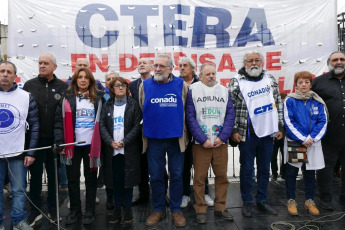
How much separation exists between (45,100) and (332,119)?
3588 mm

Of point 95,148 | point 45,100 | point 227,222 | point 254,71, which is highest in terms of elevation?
point 254,71

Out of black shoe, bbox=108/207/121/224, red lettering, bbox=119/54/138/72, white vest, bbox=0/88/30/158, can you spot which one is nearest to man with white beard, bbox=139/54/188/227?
black shoe, bbox=108/207/121/224

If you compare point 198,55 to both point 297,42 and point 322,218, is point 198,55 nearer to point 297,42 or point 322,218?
point 297,42

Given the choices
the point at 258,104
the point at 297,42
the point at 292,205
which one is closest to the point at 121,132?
the point at 258,104

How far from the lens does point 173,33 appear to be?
551 cm

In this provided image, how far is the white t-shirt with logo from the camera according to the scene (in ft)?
10.6

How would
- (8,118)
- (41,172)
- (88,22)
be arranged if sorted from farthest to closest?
(88,22) → (41,172) → (8,118)

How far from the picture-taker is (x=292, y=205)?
356cm

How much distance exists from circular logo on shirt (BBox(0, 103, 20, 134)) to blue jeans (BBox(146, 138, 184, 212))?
142 cm

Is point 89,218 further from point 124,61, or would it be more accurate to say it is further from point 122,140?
point 124,61

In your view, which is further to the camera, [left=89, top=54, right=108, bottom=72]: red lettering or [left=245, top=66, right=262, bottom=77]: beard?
[left=89, top=54, right=108, bottom=72]: red lettering

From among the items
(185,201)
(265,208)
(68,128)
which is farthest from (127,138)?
(265,208)

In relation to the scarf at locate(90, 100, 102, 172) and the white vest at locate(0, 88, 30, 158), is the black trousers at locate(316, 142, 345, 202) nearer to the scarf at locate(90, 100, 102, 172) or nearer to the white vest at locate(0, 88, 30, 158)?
the scarf at locate(90, 100, 102, 172)

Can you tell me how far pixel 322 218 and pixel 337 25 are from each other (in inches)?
165
